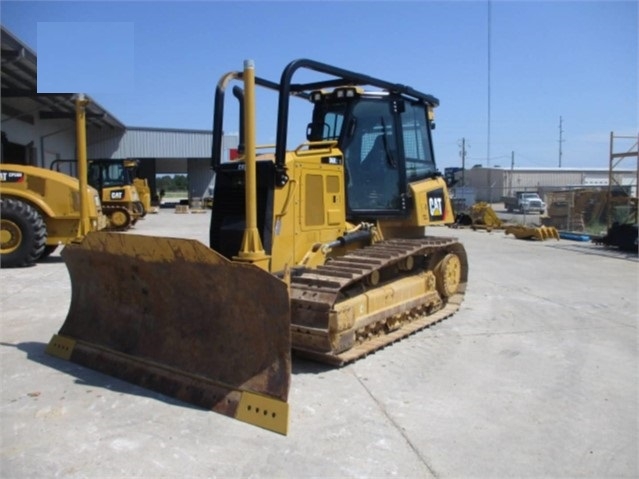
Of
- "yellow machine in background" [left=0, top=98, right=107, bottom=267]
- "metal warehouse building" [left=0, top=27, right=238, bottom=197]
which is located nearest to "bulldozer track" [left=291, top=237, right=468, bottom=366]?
"metal warehouse building" [left=0, top=27, right=238, bottom=197]

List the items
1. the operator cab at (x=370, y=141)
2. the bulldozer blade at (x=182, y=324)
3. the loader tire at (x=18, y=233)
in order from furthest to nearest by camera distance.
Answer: the loader tire at (x=18, y=233)
the operator cab at (x=370, y=141)
the bulldozer blade at (x=182, y=324)

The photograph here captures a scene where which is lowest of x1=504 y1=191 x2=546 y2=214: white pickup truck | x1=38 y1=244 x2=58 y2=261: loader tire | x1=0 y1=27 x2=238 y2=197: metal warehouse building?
x1=38 y1=244 x2=58 y2=261: loader tire

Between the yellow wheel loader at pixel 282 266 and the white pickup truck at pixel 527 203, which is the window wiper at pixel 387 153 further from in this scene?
the white pickup truck at pixel 527 203

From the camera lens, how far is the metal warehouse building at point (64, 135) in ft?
60.6

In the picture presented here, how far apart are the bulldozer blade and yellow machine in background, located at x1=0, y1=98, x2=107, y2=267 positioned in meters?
5.75

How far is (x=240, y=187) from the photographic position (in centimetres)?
553

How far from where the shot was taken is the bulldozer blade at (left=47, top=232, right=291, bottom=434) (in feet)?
13.1

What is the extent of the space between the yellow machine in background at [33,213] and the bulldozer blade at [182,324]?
18.9 feet

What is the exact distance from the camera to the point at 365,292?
18.5ft

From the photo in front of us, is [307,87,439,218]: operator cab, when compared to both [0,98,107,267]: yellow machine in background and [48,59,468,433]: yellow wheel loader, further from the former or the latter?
[0,98,107,267]: yellow machine in background

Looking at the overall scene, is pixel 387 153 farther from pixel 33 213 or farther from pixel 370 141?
pixel 33 213

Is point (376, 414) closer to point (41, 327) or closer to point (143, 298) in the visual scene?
point (143, 298)

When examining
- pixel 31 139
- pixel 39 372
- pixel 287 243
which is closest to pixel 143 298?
pixel 39 372

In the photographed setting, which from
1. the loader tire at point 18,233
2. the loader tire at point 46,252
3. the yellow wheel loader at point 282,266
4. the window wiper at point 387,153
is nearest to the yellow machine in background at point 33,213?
the loader tire at point 18,233
